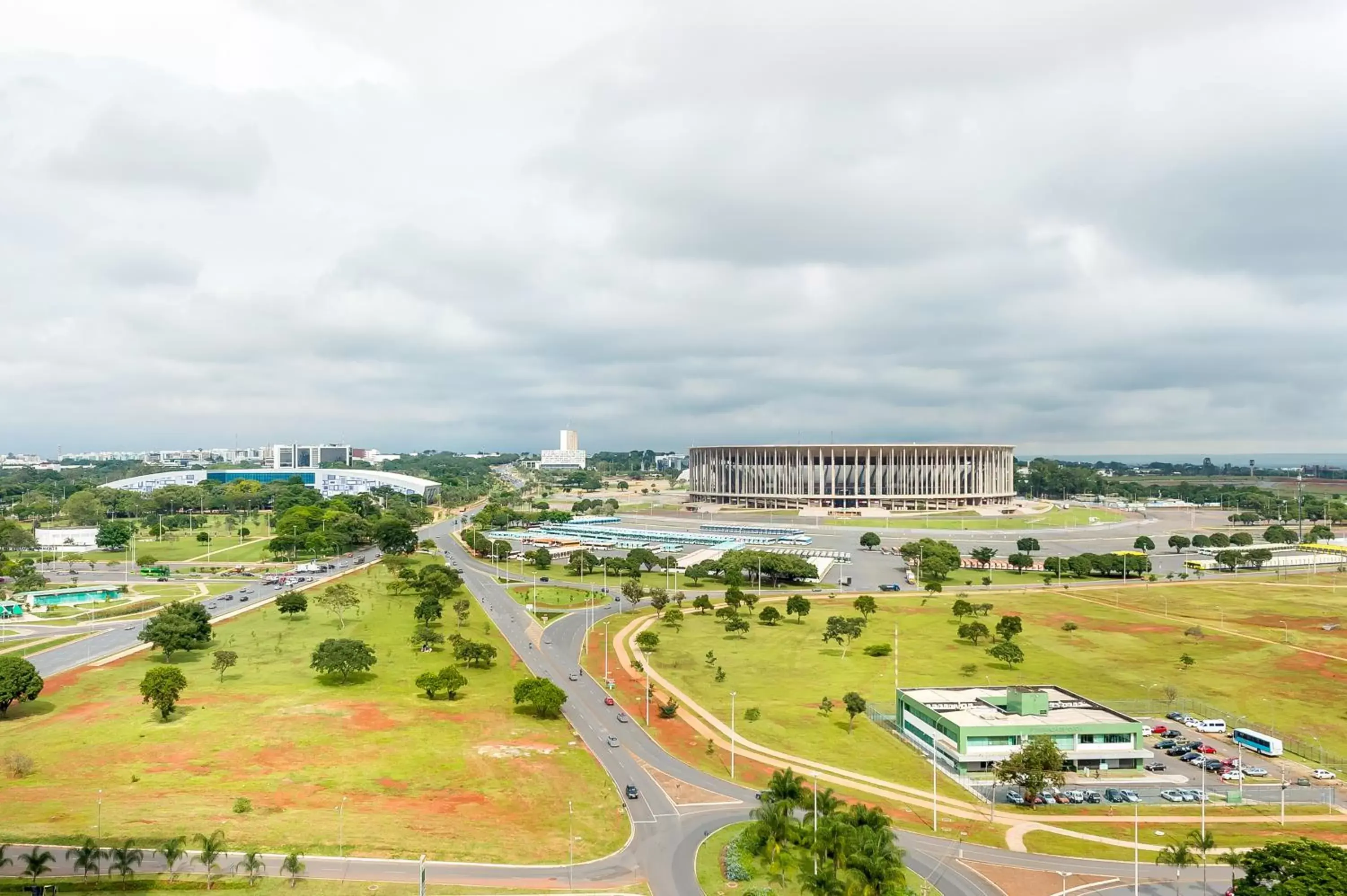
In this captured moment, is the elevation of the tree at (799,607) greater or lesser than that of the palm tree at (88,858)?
greater

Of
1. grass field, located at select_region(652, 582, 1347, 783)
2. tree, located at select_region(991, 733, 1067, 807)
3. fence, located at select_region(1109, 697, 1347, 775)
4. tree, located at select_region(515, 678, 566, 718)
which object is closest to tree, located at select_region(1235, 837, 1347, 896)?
tree, located at select_region(991, 733, 1067, 807)

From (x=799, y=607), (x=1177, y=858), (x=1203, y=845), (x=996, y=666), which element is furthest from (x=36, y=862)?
(x=996, y=666)

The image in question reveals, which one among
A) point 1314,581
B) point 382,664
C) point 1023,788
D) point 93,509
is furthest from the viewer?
point 93,509

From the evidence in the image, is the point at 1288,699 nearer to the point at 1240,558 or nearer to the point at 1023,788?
the point at 1023,788

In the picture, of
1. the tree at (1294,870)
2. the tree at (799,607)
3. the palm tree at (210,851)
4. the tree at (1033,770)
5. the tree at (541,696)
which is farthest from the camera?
the tree at (799,607)

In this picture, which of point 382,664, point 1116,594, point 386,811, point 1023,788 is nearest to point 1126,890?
point 1023,788

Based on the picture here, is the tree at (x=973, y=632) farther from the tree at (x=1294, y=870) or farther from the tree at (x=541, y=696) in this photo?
the tree at (x=1294, y=870)

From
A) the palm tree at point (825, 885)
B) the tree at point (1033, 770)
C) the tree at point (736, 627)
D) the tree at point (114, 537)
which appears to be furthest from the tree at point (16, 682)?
the tree at point (114, 537)
